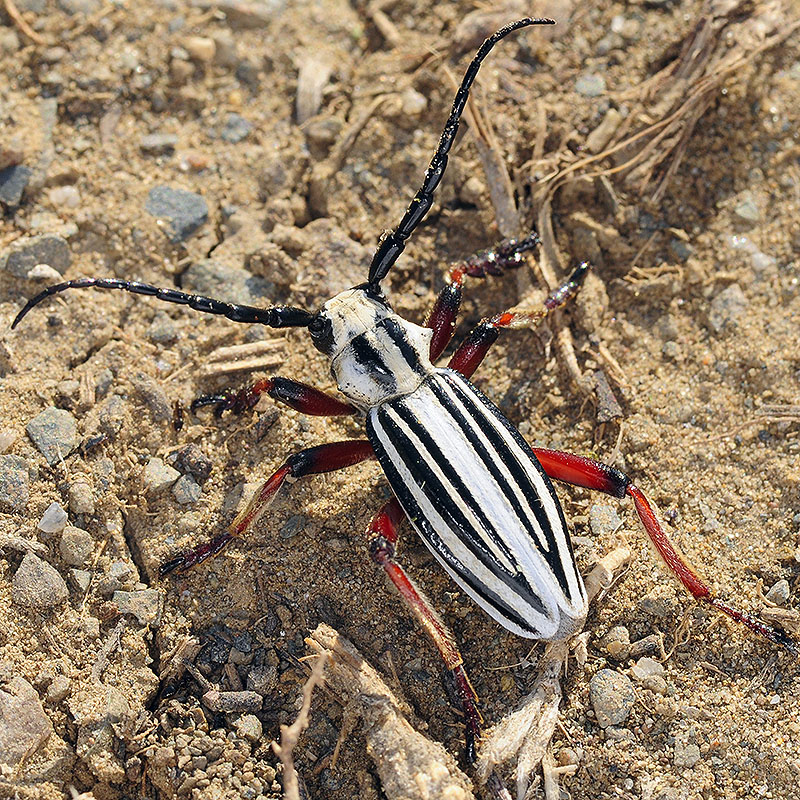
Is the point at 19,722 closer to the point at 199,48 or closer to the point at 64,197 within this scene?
the point at 64,197

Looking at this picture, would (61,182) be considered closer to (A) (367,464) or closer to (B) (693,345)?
(A) (367,464)

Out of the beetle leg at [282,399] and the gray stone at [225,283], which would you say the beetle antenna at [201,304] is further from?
the gray stone at [225,283]

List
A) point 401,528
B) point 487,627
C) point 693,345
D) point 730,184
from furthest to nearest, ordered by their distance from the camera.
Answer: point 730,184, point 693,345, point 401,528, point 487,627

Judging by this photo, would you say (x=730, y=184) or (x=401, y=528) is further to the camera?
(x=730, y=184)

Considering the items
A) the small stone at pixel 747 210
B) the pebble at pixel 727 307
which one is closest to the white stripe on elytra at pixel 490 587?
the pebble at pixel 727 307

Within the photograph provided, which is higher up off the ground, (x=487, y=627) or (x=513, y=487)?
(x=513, y=487)

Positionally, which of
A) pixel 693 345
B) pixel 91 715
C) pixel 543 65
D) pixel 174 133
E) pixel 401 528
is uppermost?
pixel 543 65

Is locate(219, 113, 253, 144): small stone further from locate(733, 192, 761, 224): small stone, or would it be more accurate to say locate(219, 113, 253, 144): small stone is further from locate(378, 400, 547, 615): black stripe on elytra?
locate(733, 192, 761, 224): small stone

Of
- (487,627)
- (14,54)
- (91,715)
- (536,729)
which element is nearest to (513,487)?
(487,627)
